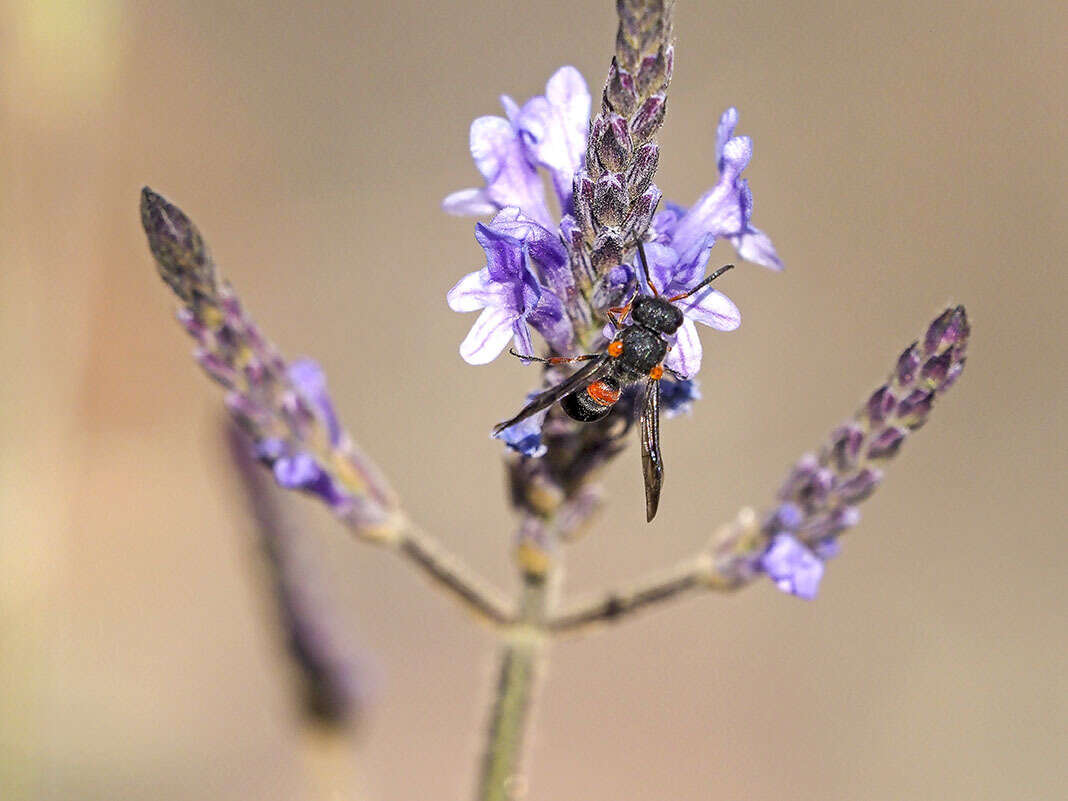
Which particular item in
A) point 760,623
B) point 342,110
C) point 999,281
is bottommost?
point 760,623

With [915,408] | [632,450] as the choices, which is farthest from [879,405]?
[632,450]

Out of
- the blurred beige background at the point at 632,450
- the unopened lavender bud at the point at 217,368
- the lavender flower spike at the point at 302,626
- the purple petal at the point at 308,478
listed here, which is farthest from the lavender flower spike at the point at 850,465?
the blurred beige background at the point at 632,450

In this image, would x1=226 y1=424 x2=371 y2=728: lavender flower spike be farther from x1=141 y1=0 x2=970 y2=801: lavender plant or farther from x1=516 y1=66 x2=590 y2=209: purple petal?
x1=516 y1=66 x2=590 y2=209: purple petal

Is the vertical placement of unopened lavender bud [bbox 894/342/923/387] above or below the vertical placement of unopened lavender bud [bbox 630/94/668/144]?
below

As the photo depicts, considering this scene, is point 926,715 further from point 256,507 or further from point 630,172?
point 630,172

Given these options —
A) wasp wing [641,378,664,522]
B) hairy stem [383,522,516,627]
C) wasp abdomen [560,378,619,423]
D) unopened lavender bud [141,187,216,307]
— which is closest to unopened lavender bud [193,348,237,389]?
unopened lavender bud [141,187,216,307]

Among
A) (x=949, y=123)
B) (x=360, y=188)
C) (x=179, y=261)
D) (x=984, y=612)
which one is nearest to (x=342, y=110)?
(x=360, y=188)
